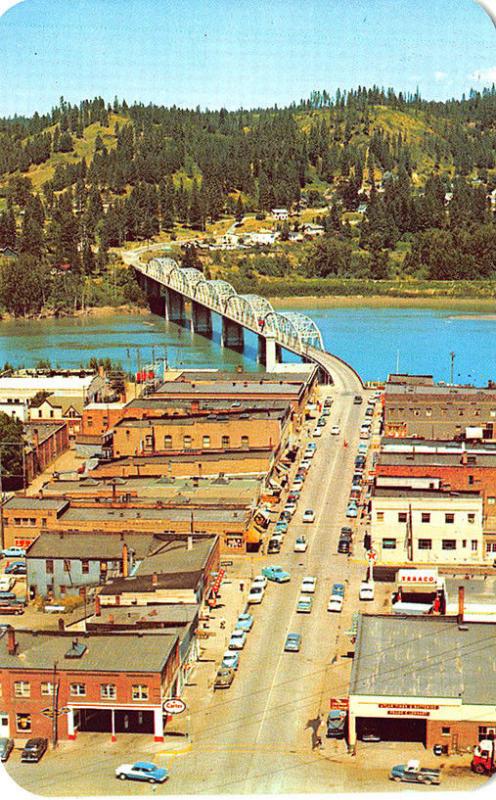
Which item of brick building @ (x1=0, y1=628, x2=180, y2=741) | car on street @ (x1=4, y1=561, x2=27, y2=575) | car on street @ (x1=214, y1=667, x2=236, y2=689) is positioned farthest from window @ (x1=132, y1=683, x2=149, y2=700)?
car on street @ (x1=4, y1=561, x2=27, y2=575)

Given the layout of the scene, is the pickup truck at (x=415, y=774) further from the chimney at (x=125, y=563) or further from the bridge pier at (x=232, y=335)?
the bridge pier at (x=232, y=335)

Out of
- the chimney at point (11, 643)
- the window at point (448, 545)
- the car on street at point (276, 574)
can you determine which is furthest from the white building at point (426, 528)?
the chimney at point (11, 643)

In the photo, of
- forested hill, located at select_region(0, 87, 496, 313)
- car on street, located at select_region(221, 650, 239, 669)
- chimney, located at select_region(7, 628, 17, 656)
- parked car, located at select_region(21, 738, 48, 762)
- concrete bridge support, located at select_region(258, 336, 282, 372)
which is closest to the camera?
parked car, located at select_region(21, 738, 48, 762)

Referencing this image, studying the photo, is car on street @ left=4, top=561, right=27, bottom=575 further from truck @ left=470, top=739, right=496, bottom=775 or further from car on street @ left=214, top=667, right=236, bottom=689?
truck @ left=470, top=739, right=496, bottom=775

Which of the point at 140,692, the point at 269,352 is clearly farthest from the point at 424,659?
the point at 269,352

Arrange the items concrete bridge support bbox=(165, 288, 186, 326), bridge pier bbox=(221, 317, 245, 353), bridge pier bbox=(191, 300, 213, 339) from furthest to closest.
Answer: concrete bridge support bbox=(165, 288, 186, 326) → bridge pier bbox=(191, 300, 213, 339) → bridge pier bbox=(221, 317, 245, 353)

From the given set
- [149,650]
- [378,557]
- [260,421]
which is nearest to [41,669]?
[149,650]
